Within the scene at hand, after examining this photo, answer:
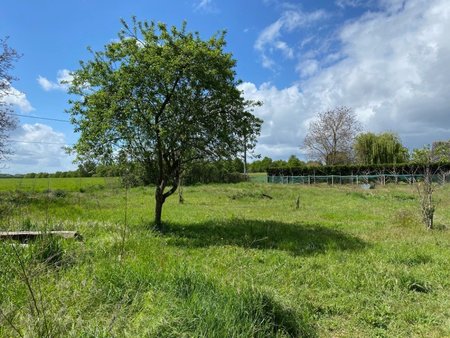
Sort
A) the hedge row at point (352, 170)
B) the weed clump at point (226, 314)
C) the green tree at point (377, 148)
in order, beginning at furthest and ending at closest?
the green tree at point (377, 148) → the hedge row at point (352, 170) → the weed clump at point (226, 314)

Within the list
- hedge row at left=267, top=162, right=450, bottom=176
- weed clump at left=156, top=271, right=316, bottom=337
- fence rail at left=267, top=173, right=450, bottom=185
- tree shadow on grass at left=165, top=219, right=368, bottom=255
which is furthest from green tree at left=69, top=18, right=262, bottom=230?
hedge row at left=267, top=162, right=450, bottom=176

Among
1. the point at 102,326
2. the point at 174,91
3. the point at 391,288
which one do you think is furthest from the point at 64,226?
the point at 391,288

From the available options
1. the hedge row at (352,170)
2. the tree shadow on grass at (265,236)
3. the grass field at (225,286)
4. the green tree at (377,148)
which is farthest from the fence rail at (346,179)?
the grass field at (225,286)

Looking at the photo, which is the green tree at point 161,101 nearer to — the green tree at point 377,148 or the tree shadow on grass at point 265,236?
the tree shadow on grass at point 265,236

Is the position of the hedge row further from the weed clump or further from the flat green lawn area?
the weed clump

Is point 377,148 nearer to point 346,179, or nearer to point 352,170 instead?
point 352,170

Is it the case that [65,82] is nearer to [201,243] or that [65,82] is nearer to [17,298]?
[201,243]

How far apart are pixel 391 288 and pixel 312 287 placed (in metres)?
1.40

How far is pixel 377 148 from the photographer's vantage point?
54594 millimetres

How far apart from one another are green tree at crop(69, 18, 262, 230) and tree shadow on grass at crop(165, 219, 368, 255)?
1.77m

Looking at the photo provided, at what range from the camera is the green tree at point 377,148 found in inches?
2126

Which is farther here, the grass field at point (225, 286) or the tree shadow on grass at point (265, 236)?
the tree shadow on grass at point (265, 236)

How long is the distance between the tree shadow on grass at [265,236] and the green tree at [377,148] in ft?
150

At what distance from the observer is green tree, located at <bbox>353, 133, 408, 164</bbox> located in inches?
2126
